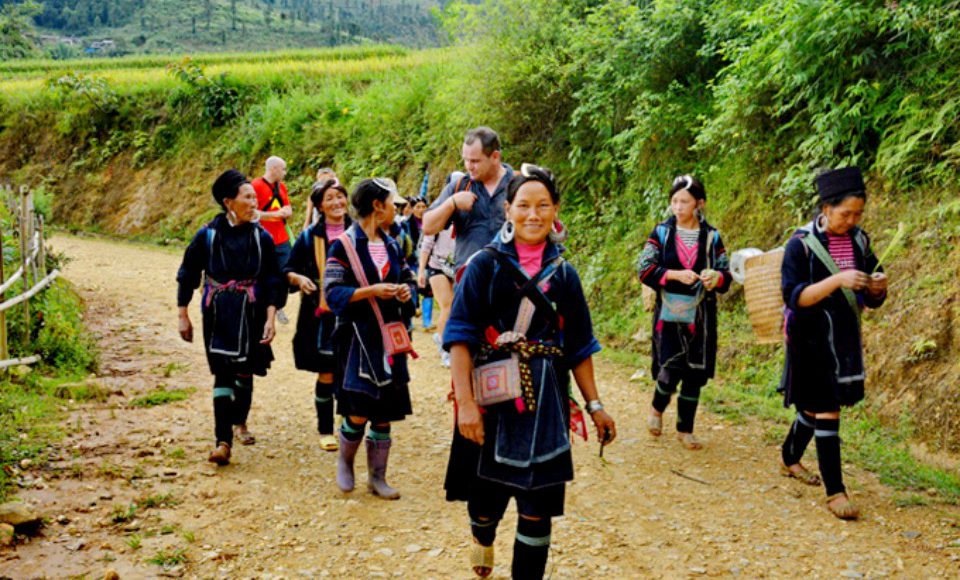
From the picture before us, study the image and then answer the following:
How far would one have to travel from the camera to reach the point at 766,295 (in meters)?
5.71

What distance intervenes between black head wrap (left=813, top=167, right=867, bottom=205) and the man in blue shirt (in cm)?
218

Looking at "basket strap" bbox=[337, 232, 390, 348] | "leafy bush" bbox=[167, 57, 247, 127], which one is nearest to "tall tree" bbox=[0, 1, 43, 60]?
"leafy bush" bbox=[167, 57, 247, 127]

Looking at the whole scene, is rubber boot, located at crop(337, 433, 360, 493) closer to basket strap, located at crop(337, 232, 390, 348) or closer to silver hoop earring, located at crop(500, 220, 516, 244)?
basket strap, located at crop(337, 232, 390, 348)

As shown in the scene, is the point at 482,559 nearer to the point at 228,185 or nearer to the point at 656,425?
the point at 656,425

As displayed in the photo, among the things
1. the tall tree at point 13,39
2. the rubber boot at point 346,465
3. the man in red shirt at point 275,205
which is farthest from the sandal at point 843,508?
the tall tree at point 13,39

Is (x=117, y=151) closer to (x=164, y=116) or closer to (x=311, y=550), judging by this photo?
(x=164, y=116)

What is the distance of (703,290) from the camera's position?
20.5 feet

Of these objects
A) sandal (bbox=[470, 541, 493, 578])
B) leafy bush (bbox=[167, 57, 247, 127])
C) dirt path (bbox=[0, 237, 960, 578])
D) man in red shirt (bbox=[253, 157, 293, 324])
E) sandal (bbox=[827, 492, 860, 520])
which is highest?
leafy bush (bbox=[167, 57, 247, 127])

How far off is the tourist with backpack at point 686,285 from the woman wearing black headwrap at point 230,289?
2842 mm

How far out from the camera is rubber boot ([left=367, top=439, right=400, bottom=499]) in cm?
533

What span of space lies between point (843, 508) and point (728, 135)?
19.7ft

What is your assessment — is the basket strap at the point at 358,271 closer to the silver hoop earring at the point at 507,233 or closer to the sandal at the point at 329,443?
the sandal at the point at 329,443

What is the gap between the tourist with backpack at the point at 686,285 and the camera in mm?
6145

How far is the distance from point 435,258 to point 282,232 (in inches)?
140
